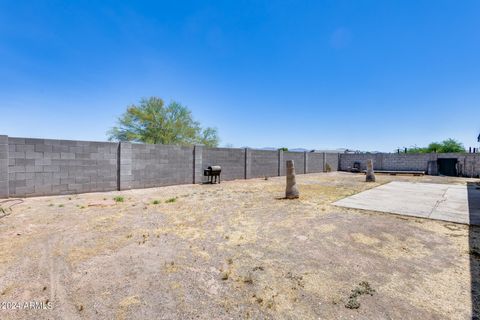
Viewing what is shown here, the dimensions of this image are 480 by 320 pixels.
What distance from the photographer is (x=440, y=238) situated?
13.6ft

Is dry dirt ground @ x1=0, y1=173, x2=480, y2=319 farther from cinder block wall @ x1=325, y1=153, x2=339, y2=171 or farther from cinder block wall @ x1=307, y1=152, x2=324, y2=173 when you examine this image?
cinder block wall @ x1=325, y1=153, x2=339, y2=171

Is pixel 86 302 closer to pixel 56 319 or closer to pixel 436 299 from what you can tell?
pixel 56 319

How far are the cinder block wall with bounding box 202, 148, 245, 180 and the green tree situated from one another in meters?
10.8

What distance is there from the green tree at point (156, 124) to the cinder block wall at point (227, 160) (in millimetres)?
10811

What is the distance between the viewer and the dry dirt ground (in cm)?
219

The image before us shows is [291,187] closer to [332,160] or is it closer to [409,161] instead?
[332,160]

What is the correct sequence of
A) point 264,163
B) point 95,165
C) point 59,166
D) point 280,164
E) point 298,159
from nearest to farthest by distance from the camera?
point 59,166 < point 95,165 < point 264,163 < point 280,164 < point 298,159

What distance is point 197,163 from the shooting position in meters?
11.8

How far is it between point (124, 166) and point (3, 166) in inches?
136

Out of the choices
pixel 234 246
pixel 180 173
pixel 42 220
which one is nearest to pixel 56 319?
pixel 234 246

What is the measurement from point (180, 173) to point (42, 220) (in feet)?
21.4
